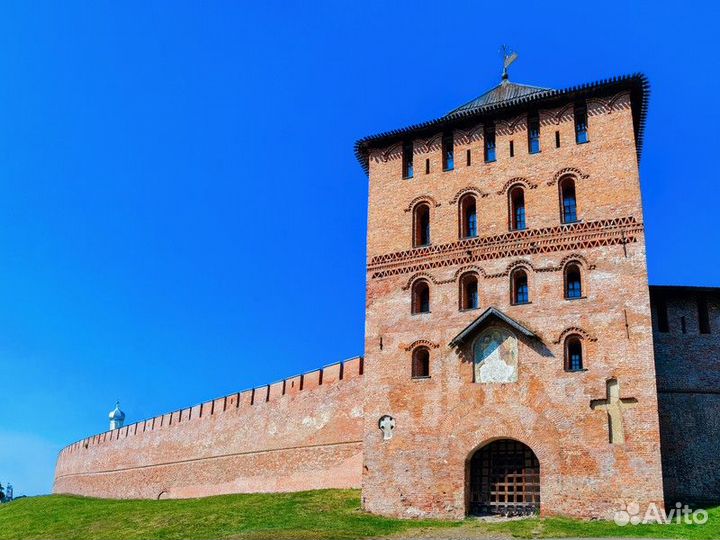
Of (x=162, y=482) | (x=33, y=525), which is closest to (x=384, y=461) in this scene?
(x=33, y=525)

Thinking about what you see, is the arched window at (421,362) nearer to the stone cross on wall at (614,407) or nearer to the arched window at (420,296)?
the arched window at (420,296)

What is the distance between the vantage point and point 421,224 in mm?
20734

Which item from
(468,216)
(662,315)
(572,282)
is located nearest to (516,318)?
(572,282)

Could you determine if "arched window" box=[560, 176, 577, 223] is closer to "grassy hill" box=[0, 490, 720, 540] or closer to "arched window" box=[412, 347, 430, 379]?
"arched window" box=[412, 347, 430, 379]

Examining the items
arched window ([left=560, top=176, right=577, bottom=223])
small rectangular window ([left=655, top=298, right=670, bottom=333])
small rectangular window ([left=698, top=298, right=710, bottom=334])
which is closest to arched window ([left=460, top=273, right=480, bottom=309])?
arched window ([left=560, top=176, right=577, bottom=223])

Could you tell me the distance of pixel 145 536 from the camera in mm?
17984

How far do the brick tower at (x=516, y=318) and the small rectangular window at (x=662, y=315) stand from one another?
10.3 ft

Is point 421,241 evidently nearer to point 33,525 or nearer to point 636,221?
point 636,221

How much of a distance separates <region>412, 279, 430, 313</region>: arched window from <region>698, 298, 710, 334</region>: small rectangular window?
22.8 feet

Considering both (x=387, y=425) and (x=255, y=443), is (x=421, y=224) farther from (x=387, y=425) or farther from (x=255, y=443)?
(x=255, y=443)

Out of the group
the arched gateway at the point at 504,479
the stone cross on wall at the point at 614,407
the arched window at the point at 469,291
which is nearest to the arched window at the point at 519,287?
the arched window at the point at 469,291

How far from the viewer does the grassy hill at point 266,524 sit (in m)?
15.2

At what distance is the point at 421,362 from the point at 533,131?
6.50 metres

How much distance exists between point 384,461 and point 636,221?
8.06 m
